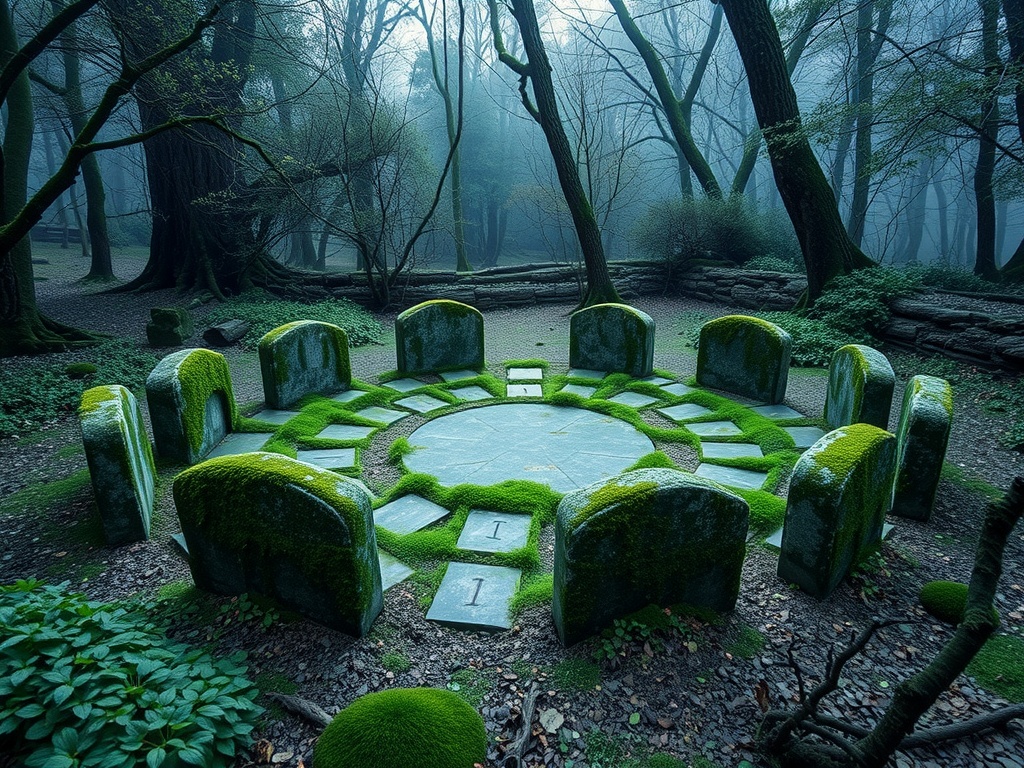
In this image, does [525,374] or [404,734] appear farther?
[525,374]

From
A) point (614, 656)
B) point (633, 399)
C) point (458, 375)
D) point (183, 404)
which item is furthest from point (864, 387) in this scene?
point (183, 404)

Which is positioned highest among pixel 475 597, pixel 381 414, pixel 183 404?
pixel 183 404

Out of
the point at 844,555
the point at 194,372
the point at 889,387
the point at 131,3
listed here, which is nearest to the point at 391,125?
the point at 131,3

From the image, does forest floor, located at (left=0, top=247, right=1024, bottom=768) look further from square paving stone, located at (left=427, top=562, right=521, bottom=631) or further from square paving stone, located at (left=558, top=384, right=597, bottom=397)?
square paving stone, located at (left=558, top=384, right=597, bottom=397)

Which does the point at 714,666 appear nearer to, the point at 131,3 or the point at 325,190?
the point at 131,3

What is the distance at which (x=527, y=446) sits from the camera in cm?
529

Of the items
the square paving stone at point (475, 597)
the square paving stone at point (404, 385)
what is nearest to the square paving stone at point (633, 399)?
the square paving stone at point (404, 385)

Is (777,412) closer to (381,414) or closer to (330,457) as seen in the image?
(381,414)

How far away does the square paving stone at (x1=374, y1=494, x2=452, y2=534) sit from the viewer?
3.92m

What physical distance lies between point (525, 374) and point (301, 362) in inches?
111

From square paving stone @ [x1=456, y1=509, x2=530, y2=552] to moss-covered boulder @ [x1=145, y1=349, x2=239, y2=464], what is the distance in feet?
8.37

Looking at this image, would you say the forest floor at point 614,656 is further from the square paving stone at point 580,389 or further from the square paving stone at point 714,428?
the square paving stone at point 580,389

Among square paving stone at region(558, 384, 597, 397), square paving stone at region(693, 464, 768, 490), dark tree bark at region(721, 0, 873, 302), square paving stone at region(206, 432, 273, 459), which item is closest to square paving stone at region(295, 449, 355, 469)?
square paving stone at region(206, 432, 273, 459)

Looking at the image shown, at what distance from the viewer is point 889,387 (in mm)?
4645
